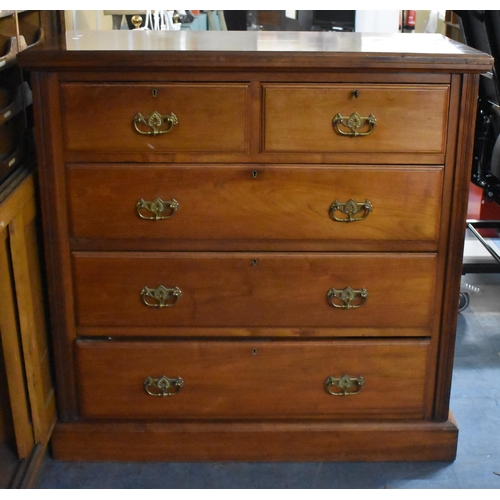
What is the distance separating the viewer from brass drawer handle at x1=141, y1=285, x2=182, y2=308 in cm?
159

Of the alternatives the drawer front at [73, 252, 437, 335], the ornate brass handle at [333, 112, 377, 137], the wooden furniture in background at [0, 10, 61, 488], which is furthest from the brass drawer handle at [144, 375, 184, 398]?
the ornate brass handle at [333, 112, 377, 137]

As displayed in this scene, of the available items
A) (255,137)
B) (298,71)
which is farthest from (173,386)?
(298,71)

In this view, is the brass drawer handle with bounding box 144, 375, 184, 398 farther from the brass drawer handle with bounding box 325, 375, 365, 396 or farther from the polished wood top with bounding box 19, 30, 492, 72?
the polished wood top with bounding box 19, 30, 492, 72

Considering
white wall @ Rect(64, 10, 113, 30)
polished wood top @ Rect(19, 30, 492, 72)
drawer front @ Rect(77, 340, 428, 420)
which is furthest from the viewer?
white wall @ Rect(64, 10, 113, 30)

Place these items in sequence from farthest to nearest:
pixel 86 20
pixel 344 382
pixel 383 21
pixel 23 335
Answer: pixel 383 21 → pixel 86 20 → pixel 344 382 → pixel 23 335

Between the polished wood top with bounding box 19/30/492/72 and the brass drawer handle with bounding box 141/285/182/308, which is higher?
the polished wood top with bounding box 19/30/492/72

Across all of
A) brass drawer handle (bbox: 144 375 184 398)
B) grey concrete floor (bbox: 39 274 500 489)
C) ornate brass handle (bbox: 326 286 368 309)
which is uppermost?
ornate brass handle (bbox: 326 286 368 309)

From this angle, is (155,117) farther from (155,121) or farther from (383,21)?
(383,21)

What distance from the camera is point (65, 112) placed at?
146cm

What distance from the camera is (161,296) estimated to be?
160cm

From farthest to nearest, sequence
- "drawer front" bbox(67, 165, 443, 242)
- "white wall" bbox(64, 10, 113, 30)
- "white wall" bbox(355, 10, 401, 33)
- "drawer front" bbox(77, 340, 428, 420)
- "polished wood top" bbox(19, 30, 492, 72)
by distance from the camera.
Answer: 1. "white wall" bbox(355, 10, 401, 33)
2. "white wall" bbox(64, 10, 113, 30)
3. "drawer front" bbox(77, 340, 428, 420)
4. "drawer front" bbox(67, 165, 443, 242)
5. "polished wood top" bbox(19, 30, 492, 72)

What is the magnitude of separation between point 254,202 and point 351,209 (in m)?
0.21

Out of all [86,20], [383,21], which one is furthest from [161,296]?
[383,21]
